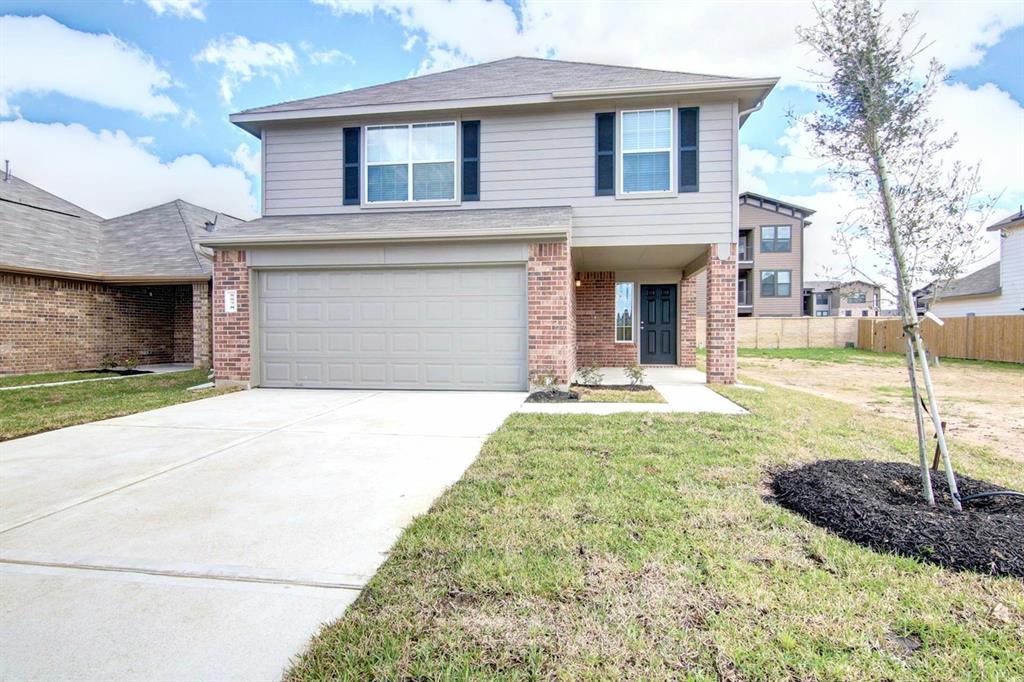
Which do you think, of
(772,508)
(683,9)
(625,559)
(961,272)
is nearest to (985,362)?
(683,9)

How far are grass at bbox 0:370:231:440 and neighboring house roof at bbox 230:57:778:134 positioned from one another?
218 inches

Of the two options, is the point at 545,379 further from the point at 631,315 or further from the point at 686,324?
the point at 686,324

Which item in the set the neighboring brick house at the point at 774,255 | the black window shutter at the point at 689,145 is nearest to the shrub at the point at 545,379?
the black window shutter at the point at 689,145

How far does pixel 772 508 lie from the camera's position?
3.19 metres

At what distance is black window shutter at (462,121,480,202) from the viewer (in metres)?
9.36

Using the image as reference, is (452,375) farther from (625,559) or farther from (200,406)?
(625,559)

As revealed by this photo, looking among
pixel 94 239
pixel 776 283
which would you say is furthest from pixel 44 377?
pixel 776 283

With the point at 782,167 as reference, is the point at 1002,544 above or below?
below

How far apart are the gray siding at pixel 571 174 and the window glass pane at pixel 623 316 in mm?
3835

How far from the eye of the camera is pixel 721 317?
356 inches

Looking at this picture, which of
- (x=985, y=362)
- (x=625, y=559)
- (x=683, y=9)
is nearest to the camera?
(x=625, y=559)

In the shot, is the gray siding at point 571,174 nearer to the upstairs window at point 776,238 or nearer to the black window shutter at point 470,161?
the black window shutter at point 470,161

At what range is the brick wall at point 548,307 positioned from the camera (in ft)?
27.0

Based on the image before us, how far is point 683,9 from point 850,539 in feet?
38.0
